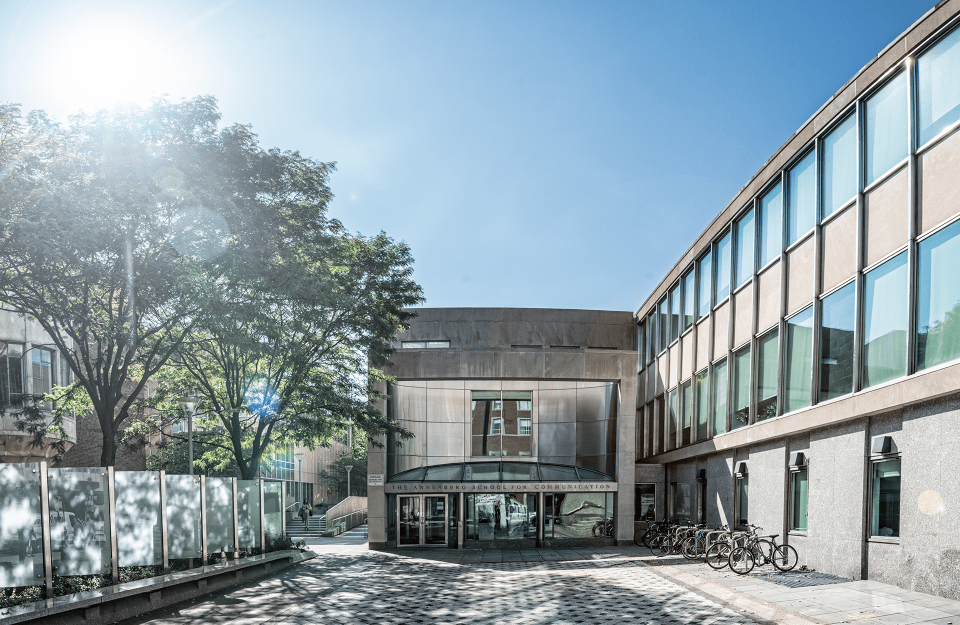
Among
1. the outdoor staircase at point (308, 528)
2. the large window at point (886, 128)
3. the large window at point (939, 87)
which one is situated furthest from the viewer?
the outdoor staircase at point (308, 528)

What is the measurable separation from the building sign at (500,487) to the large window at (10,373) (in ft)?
47.1

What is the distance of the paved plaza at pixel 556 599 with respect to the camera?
12.0 meters

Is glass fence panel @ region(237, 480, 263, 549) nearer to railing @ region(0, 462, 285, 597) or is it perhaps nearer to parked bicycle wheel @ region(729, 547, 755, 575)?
railing @ region(0, 462, 285, 597)

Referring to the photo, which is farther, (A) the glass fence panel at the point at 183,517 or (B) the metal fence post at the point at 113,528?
(A) the glass fence panel at the point at 183,517

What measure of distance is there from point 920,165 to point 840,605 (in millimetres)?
7587

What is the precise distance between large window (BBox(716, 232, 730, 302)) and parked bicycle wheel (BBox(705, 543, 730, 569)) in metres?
7.94

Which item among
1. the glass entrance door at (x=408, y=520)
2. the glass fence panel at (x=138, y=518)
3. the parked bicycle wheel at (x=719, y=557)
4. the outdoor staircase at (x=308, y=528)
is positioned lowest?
the outdoor staircase at (x=308, y=528)

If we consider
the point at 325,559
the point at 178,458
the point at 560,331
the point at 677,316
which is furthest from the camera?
the point at 178,458

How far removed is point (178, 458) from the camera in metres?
48.0

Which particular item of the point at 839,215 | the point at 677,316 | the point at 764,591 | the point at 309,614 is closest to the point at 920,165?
the point at 839,215

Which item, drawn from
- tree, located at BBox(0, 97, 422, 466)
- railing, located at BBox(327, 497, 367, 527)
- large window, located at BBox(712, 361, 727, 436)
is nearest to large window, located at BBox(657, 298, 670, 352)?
large window, located at BBox(712, 361, 727, 436)

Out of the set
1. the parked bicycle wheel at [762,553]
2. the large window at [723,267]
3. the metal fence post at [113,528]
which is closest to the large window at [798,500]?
the parked bicycle wheel at [762,553]

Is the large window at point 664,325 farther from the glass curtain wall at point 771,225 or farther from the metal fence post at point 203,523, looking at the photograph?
the metal fence post at point 203,523

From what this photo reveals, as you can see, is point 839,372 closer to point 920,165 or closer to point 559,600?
point 920,165
